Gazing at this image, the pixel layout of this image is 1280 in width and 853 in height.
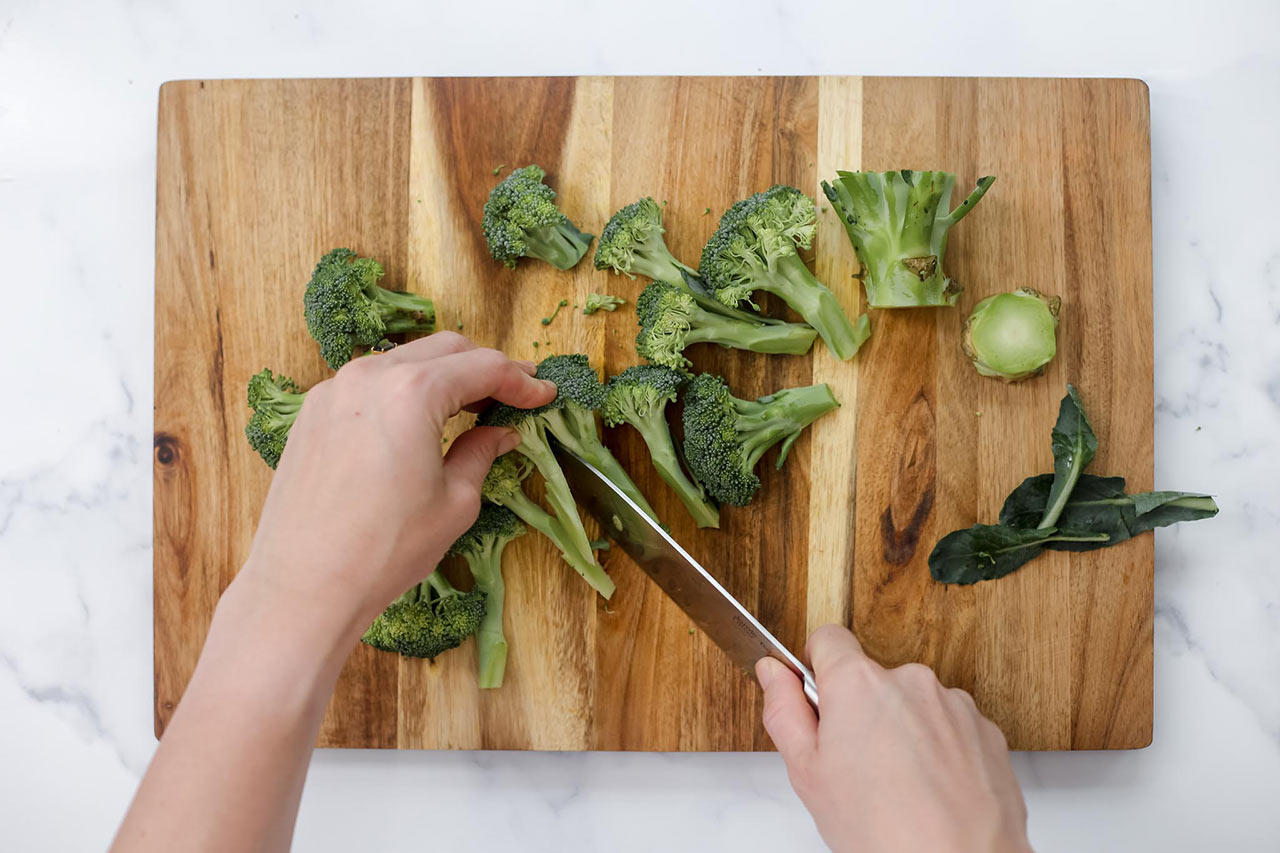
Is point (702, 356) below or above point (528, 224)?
below

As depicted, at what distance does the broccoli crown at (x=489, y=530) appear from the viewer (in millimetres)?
2156

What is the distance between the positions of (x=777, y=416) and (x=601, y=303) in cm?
55

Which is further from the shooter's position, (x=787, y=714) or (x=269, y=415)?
(x=269, y=415)

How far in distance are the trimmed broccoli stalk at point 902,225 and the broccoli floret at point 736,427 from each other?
1.04ft

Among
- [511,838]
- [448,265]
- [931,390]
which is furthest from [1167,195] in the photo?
[511,838]

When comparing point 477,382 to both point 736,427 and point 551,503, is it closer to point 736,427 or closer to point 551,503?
point 551,503

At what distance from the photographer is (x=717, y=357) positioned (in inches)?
88.8

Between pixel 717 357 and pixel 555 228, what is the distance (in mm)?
539

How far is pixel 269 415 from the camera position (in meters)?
2.16

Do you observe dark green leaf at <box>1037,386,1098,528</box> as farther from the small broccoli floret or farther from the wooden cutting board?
the small broccoli floret

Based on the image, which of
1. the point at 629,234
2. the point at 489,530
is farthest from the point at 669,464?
the point at 629,234

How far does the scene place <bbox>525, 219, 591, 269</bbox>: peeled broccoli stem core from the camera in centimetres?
217

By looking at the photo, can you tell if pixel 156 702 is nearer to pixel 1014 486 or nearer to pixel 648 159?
pixel 648 159
